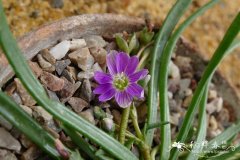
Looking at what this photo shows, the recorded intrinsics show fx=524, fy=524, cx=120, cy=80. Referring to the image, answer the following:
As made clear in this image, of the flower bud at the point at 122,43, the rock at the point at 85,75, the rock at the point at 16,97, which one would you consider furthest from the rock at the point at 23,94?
the flower bud at the point at 122,43

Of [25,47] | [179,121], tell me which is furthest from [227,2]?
[25,47]

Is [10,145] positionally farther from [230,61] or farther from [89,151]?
[230,61]

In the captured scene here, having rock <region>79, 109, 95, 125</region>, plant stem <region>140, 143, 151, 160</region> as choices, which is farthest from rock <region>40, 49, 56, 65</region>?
plant stem <region>140, 143, 151, 160</region>

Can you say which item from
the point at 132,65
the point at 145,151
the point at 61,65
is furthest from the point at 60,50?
the point at 145,151

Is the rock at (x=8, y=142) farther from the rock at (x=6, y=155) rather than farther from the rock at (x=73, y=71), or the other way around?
the rock at (x=73, y=71)

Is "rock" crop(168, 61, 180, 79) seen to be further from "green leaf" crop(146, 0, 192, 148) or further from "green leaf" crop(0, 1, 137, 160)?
"green leaf" crop(0, 1, 137, 160)

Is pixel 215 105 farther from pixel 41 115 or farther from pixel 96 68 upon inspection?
pixel 41 115
